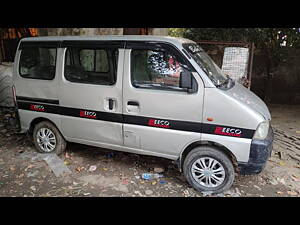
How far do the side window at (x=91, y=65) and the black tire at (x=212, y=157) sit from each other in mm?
1566

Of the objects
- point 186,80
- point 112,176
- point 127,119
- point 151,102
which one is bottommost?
point 112,176

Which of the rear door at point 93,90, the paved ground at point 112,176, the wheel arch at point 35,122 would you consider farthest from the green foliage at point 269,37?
the wheel arch at point 35,122

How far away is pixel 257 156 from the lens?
125 inches

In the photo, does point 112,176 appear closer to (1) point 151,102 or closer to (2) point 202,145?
(1) point 151,102

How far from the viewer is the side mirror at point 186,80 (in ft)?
10.7

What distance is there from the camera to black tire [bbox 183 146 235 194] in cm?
338

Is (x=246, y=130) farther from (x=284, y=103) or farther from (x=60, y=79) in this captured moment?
(x=284, y=103)

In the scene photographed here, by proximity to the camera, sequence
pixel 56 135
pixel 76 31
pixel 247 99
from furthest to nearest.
Answer: pixel 76 31 < pixel 56 135 < pixel 247 99

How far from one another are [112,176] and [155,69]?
1823 mm

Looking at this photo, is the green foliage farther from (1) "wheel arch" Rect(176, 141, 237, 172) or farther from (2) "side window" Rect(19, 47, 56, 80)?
(2) "side window" Rect(19, 47, 56, 80)

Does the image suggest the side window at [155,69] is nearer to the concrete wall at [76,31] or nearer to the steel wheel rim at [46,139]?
the steel wheel rim at [46,139]

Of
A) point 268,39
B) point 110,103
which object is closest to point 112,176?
point 110,103

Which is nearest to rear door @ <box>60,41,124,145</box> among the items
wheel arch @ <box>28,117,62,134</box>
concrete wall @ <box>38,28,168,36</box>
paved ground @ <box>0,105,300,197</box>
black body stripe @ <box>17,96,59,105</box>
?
black body stripe @ <box>17,96,59,105</box>

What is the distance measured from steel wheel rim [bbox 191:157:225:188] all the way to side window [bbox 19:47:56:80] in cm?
269
